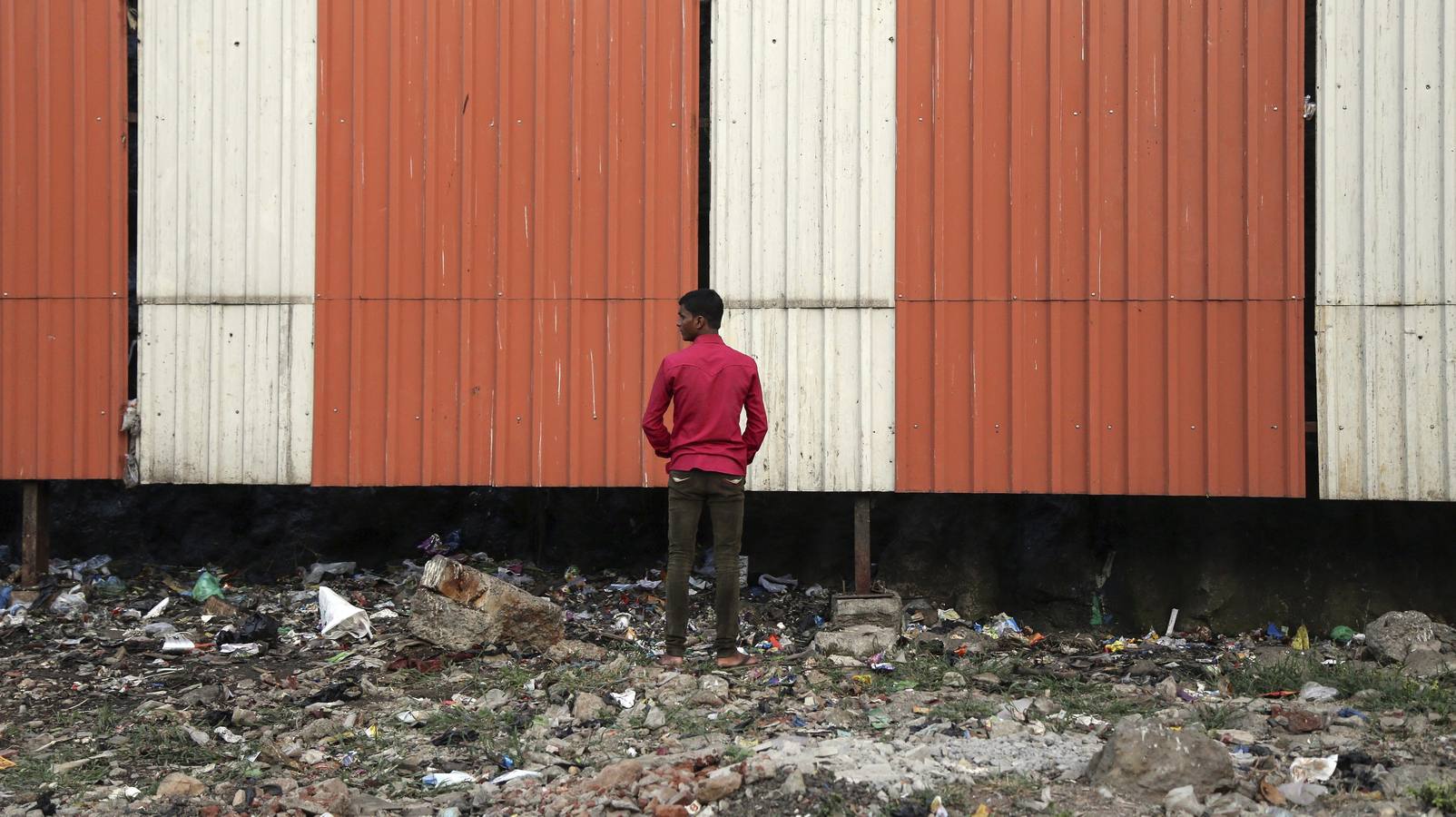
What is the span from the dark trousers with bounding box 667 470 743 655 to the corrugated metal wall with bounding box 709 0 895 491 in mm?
873

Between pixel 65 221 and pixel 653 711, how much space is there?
4902 mm

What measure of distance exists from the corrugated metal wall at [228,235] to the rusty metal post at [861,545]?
3.38 meters

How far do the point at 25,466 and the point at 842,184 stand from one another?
210 inches

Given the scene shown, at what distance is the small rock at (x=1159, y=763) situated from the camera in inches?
147

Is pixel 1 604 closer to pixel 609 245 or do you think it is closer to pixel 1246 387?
pixel 609 245

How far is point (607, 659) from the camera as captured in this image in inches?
229

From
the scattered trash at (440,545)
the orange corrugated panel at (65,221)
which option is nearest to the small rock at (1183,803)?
the scattered trash at (440,545)

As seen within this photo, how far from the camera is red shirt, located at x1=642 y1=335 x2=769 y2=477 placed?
219 inches

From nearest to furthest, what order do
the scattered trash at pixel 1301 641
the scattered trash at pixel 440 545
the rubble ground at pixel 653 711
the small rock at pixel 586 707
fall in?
the rubble ground at pixel 653 711
the small rock at pixel 586 707
the scattered trash at pixel 1301 641
the scattered trash at pixel 440 545

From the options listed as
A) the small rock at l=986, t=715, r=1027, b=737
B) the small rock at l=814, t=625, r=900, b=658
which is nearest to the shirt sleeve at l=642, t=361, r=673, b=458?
the small rock at l=814, t=625, r=900, b=658

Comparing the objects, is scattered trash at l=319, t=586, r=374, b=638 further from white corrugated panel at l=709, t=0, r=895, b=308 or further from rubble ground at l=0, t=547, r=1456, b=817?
white corrugated panel at l=709, t=0, r=895, b=308

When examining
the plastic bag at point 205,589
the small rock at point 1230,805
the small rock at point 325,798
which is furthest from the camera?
the plastic bag at point 205,589

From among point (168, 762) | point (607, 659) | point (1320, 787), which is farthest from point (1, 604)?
point (1320, 787)

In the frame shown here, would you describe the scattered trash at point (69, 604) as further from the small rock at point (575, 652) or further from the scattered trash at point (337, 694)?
the small rock at point (575, 652)
